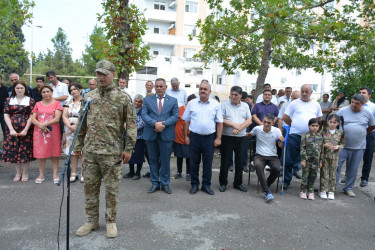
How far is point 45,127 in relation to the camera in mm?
5898

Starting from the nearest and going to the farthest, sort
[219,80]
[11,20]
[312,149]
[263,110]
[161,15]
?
[312,149] → [263,110] → [11,20] → [219,80] → [161,15]

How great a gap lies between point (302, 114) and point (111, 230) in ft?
14.2

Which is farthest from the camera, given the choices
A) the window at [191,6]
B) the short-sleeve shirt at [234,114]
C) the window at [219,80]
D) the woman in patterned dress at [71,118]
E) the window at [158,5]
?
the window at [158,5]

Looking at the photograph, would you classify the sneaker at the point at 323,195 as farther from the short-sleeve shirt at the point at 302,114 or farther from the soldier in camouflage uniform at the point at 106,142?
the soldier in camouflage uniform at the point at 106,142

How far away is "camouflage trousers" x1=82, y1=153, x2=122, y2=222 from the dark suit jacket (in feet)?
5.84

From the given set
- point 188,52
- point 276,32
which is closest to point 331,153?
point 276,32

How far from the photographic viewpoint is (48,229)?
3.99 meters

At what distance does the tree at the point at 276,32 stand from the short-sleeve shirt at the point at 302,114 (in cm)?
248

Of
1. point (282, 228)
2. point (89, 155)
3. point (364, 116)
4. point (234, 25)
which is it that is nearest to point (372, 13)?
point (234, 25)

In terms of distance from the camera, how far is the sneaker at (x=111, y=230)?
3.83 metres

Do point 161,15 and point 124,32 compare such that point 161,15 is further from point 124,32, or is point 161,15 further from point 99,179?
point 99,179

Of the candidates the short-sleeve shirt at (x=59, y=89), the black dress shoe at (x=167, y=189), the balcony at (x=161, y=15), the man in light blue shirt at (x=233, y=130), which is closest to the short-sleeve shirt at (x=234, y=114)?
the man in light blue shirt at (x=233, y=130)

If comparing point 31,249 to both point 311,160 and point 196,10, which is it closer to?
point 311,160

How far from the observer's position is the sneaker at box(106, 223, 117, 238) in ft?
12.6
